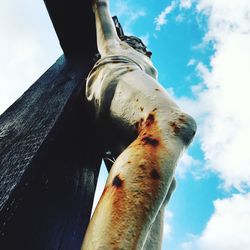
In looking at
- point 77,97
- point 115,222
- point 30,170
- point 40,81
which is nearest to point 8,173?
point 30,170

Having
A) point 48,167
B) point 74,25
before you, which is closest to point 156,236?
point 48,167

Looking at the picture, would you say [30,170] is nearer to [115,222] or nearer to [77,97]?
[115,222]

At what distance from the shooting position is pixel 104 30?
1.51 meters

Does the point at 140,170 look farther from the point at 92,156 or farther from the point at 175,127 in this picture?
the point at 92,156

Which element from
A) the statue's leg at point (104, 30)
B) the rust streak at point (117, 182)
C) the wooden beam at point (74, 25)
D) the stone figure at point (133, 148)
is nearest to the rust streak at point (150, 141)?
the stone figure at point (133, 148)

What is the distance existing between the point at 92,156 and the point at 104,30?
671 millimetres

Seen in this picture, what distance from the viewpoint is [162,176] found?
2.09 ft

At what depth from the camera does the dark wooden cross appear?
0.76 meters

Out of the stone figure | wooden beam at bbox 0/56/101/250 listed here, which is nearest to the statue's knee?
the stone figure

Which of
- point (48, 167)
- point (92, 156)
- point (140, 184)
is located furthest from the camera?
point (92, 156)

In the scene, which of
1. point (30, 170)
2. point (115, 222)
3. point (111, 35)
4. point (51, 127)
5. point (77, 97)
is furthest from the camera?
point (111, 35)

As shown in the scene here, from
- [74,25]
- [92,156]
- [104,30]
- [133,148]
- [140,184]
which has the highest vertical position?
[74,25]

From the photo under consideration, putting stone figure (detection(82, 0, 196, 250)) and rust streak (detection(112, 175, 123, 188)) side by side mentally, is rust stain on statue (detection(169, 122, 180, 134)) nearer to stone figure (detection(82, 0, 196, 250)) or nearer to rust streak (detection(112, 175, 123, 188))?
stone figure (detection(82, 0, 196, 250))

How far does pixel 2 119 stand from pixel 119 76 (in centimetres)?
66
